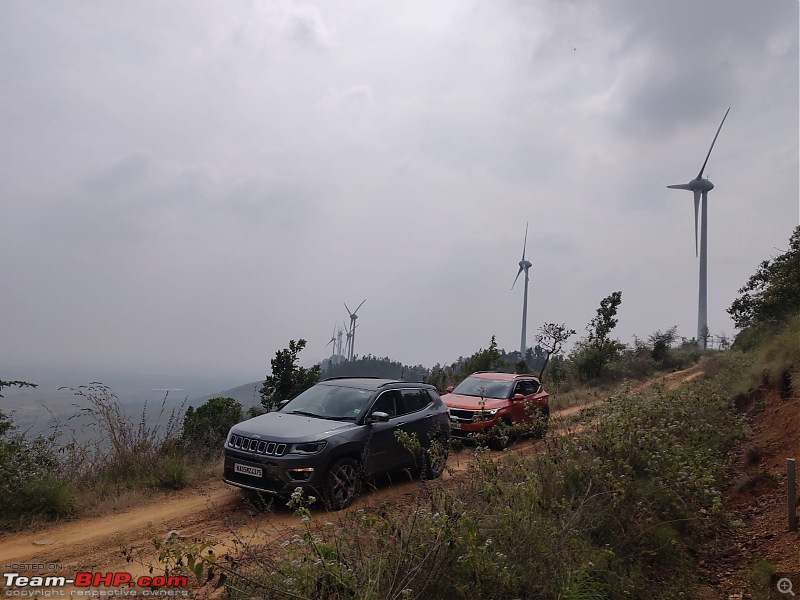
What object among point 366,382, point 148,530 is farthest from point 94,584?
point 366,382

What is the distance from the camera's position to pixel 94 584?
507cm

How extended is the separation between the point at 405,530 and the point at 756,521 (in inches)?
234

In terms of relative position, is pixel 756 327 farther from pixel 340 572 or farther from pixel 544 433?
pixel 340 572

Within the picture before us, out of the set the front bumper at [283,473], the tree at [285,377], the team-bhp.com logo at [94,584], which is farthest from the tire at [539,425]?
the tree at [285,377]

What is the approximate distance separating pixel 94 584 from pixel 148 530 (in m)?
1.76

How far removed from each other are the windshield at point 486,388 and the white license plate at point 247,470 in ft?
25.1

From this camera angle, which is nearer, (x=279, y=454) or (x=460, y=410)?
(x=279, y=454)

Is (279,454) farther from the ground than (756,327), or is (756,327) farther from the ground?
(756,327)

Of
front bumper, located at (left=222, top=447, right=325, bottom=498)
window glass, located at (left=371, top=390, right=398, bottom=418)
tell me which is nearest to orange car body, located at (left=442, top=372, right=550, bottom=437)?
window glass, located at (left=371, top=390, right=398, bottom=418)

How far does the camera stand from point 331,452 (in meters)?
7.45

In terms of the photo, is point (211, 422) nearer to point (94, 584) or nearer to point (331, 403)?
point (331, 403)

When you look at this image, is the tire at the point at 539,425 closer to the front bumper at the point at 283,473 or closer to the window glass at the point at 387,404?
the window glass at the point at 387,404

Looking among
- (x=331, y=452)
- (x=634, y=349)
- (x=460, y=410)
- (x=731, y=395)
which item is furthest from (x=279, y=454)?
(x=634, y=349)

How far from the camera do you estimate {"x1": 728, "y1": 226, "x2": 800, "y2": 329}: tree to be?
20547 millimetres
